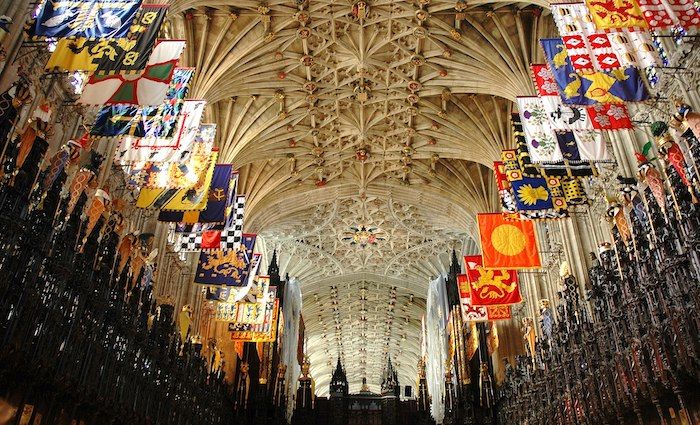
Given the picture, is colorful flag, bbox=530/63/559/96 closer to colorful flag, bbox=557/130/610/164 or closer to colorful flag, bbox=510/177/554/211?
colorful flag, bbox=557/130/610/164

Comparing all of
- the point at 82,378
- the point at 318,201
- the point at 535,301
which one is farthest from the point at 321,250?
the point at 82,378

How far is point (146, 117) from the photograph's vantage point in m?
10.7

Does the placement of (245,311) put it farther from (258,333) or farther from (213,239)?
(213,239)

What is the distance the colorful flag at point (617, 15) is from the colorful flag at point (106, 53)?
22.3 ft

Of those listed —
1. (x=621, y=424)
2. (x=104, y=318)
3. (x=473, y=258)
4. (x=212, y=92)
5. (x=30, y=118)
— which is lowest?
(x=621, y=424)

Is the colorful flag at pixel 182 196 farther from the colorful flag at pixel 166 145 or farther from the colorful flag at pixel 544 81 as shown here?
the colorful flag at pixel 544 81

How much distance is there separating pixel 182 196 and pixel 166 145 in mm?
1410

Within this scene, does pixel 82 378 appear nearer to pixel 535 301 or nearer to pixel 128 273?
pixel 128 273

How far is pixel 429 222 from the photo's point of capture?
1093 inches

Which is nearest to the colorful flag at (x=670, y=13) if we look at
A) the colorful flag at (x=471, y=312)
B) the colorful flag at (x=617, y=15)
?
the colorful flag at (x=617, y=15)

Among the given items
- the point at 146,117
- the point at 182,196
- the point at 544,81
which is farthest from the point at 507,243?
the point at 146,117

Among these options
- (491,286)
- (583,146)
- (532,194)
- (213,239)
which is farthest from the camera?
(491,286)

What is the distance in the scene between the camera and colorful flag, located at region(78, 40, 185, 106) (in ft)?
28.6

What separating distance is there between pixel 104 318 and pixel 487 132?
15279 mm
